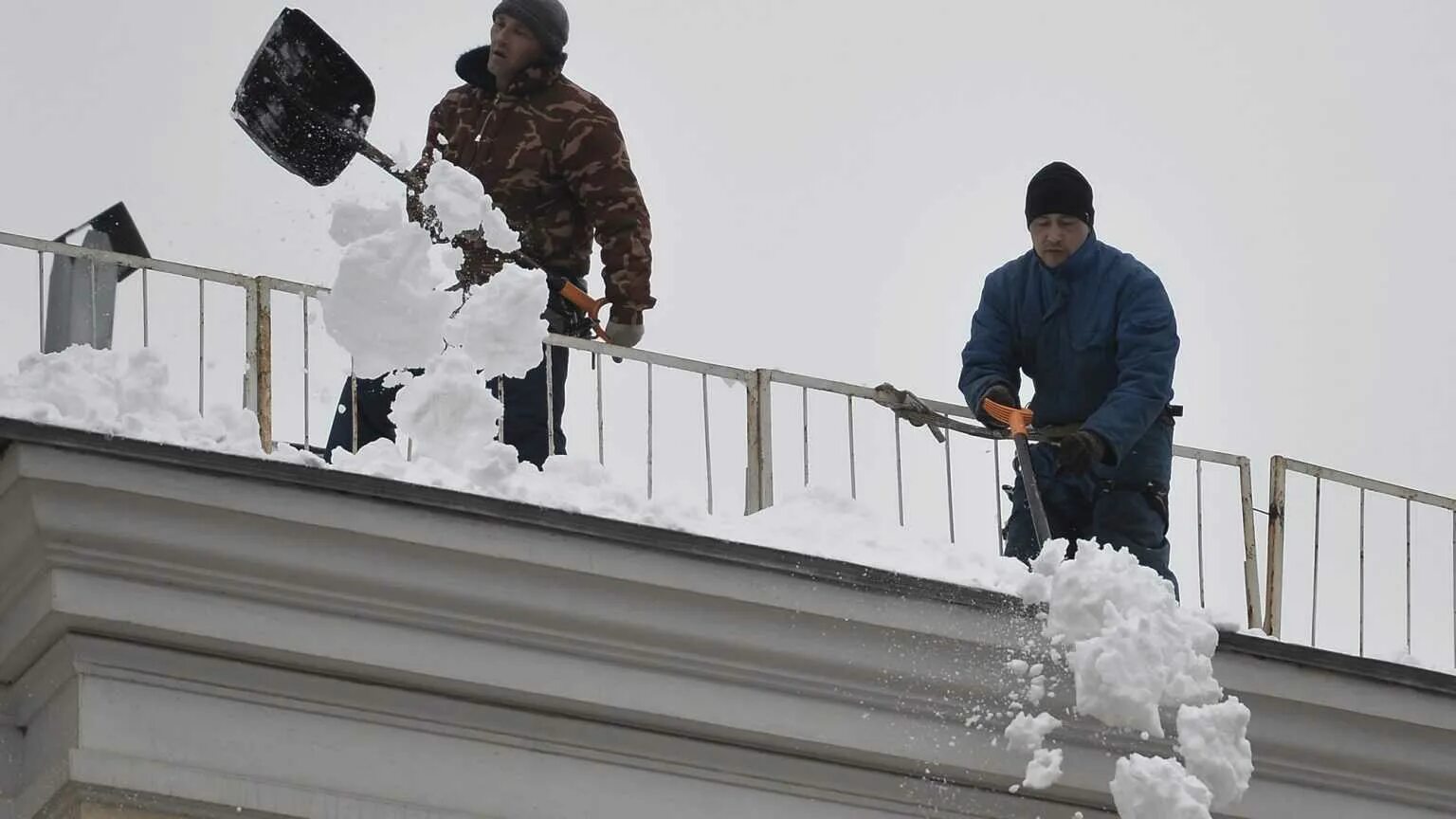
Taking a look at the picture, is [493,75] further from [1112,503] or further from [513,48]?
[1112,503]

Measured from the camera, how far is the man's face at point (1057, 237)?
9.10 m

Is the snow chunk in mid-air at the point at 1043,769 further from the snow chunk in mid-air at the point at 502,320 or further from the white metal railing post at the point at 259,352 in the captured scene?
the white metal railing post at the point at 259,352

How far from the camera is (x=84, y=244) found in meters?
8.51

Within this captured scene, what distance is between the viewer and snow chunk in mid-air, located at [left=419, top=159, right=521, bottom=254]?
891cm

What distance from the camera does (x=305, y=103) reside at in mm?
9422

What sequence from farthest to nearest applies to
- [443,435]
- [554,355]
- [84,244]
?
[554,355]
[84,244]
[443,435]

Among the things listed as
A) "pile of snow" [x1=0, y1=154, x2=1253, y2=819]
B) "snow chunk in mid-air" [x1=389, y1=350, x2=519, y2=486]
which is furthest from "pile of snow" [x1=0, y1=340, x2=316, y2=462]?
"snow chunk in mid-air" [x1=389, y1=350, x2=519, y2=486]

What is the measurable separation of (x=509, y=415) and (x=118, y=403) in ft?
5.34

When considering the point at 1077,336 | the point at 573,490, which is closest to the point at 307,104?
the point at 573,490

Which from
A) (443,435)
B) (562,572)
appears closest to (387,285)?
(443,435)

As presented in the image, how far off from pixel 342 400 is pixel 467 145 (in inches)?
36.6

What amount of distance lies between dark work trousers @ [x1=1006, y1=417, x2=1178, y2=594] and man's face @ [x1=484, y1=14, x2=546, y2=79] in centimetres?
186

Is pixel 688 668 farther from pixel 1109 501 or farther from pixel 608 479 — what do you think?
pixel 1109 501

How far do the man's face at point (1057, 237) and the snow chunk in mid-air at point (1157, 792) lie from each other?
6.41ft
